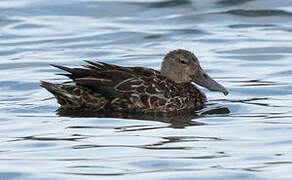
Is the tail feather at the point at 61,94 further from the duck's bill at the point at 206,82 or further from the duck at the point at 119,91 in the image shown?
the duck's bill at the point at 206,82

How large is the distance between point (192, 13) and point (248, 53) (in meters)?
5.69

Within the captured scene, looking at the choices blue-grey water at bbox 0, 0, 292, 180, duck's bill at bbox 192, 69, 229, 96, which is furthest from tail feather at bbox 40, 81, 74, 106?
duck's bill at bbox 192, 69, 229, 96

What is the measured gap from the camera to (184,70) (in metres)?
15.7

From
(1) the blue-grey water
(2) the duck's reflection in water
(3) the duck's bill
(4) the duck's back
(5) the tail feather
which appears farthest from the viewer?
(3) the duck's bill

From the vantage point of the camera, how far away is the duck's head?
1563 cm

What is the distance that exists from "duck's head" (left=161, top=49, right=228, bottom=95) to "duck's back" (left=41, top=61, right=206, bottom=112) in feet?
1.21

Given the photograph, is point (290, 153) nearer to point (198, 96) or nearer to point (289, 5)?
point (198, 96)

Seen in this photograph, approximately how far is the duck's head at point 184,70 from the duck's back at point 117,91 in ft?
1.21

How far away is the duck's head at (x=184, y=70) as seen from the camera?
15633 mm

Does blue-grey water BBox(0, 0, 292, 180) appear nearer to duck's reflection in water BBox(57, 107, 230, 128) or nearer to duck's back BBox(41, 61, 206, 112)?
duck's reflection in water BBox(57, 107, 230, 128)

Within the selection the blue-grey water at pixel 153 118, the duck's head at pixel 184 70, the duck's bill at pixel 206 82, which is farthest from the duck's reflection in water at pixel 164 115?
the duck's head at pixel 184 70

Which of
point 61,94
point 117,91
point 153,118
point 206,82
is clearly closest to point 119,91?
point 117,91

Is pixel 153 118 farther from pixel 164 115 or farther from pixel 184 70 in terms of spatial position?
pixel 184 70

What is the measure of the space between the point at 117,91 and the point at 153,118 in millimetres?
609
